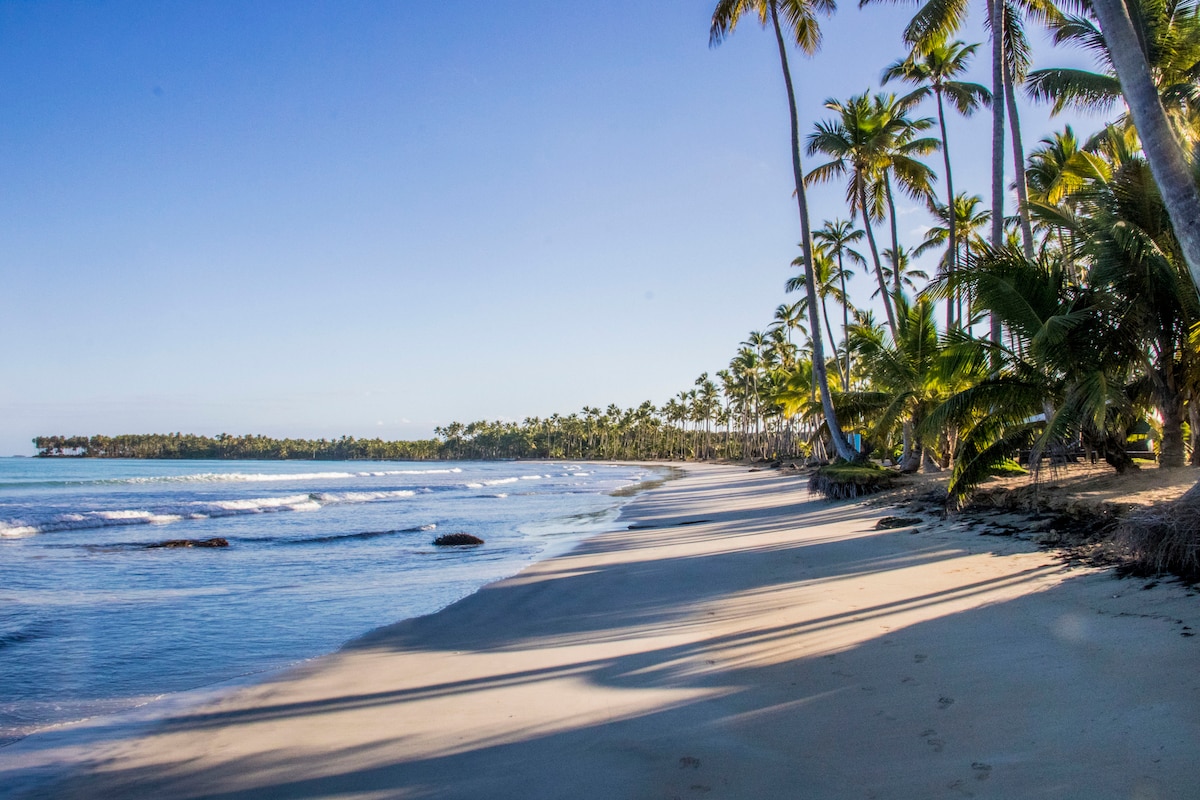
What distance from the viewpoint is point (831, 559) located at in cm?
883

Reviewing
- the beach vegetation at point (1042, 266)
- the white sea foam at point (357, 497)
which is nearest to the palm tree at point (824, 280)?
the beach vegetation at point (1042, 266)

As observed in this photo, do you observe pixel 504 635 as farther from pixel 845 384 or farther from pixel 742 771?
pixel 845 384

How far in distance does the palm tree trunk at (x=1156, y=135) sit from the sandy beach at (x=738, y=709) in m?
3.09

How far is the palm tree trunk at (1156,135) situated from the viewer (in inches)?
233

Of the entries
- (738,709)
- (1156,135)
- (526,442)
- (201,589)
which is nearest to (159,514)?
(201,589)

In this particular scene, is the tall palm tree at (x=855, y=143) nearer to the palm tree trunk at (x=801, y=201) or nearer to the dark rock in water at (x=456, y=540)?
the palm tree trunk at (x=801, y=201)

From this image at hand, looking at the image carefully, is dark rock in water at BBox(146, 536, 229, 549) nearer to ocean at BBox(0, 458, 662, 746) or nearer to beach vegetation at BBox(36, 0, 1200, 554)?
ocean at BBox(0, 458, 662, 746)

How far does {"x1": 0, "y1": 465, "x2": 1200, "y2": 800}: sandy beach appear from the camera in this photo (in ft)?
10.2

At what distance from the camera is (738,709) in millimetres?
4004

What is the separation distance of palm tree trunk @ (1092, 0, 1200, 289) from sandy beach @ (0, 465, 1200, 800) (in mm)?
3087

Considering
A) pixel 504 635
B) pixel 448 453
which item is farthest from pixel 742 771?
pixel 448 453

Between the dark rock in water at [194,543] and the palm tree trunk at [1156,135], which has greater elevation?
the palm tree trunk at [1156,135]

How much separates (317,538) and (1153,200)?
16.5m

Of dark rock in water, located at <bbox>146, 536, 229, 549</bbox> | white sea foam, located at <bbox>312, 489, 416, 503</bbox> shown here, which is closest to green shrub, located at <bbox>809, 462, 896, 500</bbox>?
dark rock in water, located at <bbox>146, 536, 229, 549</bbox>
